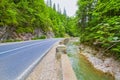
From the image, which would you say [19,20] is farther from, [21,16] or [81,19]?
[81,19]

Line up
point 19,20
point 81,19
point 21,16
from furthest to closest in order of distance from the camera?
point 21,16
point 19,20
point 81,19

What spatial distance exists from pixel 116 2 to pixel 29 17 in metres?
29.2

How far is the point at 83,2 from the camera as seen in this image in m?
26.5

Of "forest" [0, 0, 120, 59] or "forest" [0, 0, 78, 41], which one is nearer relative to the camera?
"forest" [0, 0, 120, 59]

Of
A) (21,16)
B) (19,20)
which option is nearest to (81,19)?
(19,20)

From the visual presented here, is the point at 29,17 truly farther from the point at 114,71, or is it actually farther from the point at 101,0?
the point at 114,71

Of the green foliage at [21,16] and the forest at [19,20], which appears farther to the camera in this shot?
the green foliage at [21,16]

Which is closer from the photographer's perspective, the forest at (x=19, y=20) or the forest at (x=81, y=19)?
the forest at (x=81, y=19)

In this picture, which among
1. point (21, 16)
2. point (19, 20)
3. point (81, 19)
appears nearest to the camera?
point (81, 19)

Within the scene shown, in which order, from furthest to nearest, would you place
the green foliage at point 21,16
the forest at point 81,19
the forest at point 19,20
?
the green foliage at point 21,16, the forest at point 19,20, the forest at point 81,19

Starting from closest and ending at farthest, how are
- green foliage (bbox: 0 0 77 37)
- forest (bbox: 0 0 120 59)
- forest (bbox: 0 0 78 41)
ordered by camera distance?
forest (bbox: 0 0 120 59) → forest (bbox: 0 0 78 41) → green foliage (bbox: 0 0 77 37)

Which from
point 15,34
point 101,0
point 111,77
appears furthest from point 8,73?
point 15,34

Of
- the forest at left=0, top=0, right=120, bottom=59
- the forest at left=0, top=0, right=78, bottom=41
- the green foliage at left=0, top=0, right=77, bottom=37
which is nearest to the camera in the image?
the forest at left=0, top=0, right=120, bottom=59

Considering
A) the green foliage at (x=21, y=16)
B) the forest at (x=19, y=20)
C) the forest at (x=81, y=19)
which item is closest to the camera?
the forest at (x=81, y=19)
